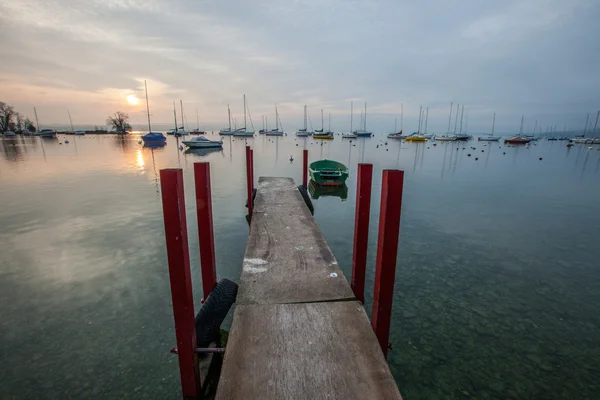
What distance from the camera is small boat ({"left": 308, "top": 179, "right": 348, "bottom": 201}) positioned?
1920cm

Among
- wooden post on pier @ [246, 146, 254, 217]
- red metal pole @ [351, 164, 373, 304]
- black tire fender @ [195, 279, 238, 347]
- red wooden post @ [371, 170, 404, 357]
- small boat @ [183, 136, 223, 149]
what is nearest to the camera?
red wooden post @ [371, 170, 404, 357]

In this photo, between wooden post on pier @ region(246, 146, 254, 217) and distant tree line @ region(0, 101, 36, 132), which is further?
distant tree line @ region(0, 101, 36, 132)

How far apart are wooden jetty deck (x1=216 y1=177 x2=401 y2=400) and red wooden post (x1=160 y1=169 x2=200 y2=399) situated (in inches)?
22.7

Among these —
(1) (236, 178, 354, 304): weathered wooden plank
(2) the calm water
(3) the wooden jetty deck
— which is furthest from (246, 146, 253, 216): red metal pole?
A: (3) the wooden jetty deck

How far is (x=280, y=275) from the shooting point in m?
5.15

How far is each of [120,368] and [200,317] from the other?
1753mm

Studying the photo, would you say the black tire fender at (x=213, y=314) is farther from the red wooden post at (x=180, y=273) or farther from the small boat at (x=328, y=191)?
the small boat at (x=328, y=191)

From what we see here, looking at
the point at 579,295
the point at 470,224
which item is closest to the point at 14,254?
the point at 579,295

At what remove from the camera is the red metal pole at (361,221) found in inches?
197

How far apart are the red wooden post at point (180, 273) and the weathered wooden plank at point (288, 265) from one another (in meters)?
1.04

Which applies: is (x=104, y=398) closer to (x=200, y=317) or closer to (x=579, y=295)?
(x=200, y=317)

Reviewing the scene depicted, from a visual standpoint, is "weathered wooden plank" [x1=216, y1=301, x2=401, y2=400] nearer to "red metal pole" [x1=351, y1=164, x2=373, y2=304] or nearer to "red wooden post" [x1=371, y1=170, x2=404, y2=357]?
"red wooden post" [x1=371, y1=170, x2=404, y2=357]

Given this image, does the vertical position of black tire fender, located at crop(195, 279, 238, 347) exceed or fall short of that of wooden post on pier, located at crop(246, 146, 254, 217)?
it falls short

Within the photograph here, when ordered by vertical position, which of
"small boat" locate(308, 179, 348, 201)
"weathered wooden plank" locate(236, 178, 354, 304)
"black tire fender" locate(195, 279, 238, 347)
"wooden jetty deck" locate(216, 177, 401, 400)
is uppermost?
"wooden jetty deck" locate(216, 177, 401, 400)
